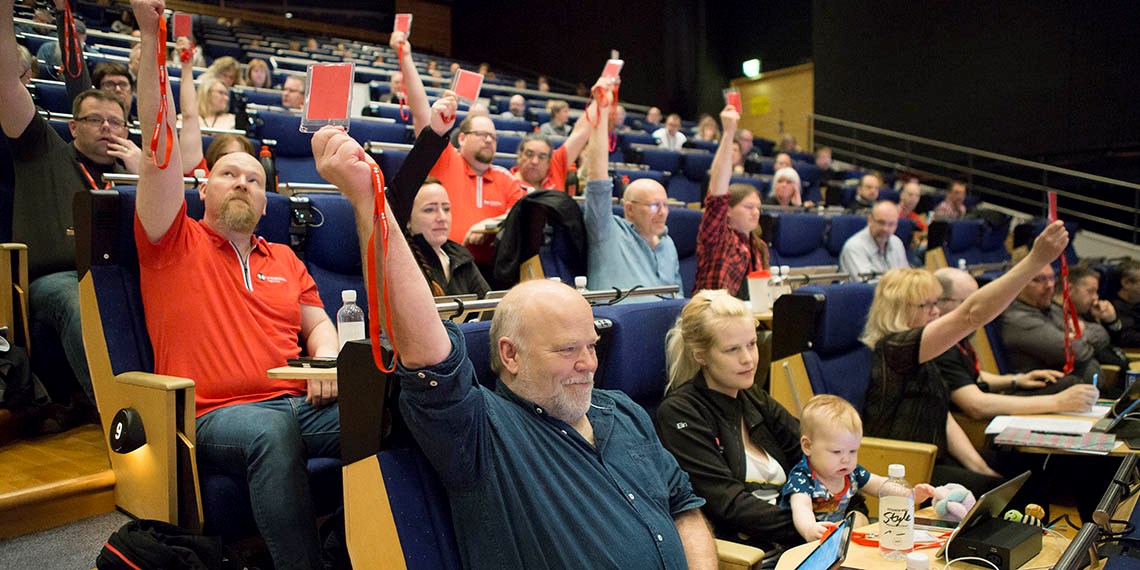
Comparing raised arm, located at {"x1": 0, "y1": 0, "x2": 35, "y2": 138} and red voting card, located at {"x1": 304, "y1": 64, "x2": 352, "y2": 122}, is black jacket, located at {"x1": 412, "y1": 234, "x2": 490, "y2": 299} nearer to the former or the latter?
raised arm, located at {"x1": 0, "y1": 0, "x2": 35, "y2": 138}

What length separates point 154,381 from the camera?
5.56 feet

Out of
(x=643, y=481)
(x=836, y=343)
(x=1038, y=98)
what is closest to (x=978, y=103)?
(x=1038, y=98)

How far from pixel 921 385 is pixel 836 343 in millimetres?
253

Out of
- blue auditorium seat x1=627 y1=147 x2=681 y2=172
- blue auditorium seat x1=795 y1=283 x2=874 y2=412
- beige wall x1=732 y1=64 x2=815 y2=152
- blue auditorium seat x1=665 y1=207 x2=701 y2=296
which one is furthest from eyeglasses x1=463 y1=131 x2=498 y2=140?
beige wall x1=732 y1=64 x2=815 y2=152

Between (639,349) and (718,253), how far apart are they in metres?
1.30

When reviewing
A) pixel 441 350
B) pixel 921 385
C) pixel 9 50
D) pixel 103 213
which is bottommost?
pixel 921 385

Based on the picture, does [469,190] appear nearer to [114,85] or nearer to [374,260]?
[114,85]

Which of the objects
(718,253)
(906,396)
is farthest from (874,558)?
(718,253)

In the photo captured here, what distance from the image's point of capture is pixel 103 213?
1.84 m

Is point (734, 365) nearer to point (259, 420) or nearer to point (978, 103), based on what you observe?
point (259, 420)

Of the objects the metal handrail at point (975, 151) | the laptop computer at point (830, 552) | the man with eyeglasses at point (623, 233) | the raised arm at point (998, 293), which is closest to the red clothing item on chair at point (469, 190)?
the man with eyeglasses at point (623, 233)

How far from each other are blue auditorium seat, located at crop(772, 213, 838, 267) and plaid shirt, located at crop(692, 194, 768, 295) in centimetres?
103

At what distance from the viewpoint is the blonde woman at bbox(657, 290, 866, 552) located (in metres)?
1.72

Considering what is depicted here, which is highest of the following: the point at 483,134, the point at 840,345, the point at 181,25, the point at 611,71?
the point at 181,25
